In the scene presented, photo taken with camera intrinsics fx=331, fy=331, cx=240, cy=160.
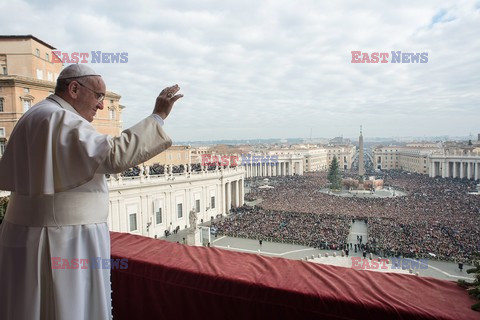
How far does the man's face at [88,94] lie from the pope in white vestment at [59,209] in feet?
0.08

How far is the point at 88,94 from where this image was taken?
2.12m

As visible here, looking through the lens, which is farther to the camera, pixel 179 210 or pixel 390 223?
pixel 179 210

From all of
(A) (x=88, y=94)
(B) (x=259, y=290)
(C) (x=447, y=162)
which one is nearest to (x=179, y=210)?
(B) (x=259, y=290)

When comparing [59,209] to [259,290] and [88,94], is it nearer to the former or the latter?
[88,94]

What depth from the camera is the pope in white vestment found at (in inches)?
68.8

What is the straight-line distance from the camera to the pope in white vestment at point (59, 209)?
5.74ft

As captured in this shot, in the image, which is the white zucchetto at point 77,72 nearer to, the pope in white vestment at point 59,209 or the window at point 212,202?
the pope in white vestment at point 59,209

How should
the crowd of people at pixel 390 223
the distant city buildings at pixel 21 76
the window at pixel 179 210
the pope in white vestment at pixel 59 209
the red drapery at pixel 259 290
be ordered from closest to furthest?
the pope in white vestment at pixel 59 209 < the red drapery at pixel 259 290 < the crowd of people at pixel 390 223 < the distant city buildings at pixel 21 76 < the window at pixel 179 210

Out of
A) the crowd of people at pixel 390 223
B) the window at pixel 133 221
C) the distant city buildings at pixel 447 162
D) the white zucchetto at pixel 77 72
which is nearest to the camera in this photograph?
→ the white zucchetto at pixel 77 72

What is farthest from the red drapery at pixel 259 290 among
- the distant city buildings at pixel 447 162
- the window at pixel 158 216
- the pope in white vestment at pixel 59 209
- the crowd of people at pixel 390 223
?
the distant city buildings at pixel 447 162

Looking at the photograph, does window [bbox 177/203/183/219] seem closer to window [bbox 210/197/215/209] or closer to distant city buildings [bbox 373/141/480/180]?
window [bbox 210/197/215/209]

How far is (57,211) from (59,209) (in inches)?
0.7

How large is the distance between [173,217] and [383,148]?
4248 inches

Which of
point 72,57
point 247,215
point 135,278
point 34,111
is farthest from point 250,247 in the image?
point 34,111
